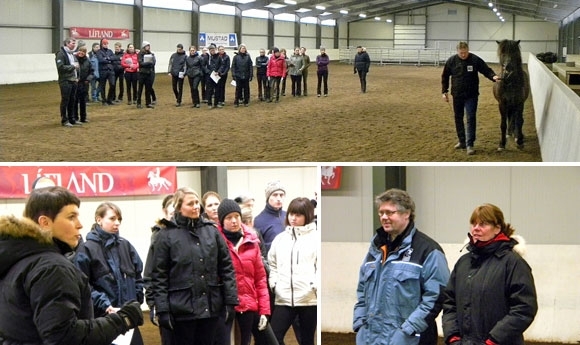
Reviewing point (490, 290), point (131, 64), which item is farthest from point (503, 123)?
point (131, 64)

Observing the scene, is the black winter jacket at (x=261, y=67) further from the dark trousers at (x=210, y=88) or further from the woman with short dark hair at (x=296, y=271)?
the woman with short dark hair at (x=296, y=271)

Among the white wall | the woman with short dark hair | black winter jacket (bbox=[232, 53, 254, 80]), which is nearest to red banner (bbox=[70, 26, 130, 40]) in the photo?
black winter jacket (bbox=[232, 53, 254, 80])

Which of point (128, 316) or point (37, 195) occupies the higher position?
point (37, 195)

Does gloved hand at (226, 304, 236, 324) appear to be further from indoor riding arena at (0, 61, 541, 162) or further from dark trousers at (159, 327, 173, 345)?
indoor riding arena at (0, 61, 541, 162)

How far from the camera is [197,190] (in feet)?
18.3

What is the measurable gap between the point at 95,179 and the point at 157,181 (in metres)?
0.49

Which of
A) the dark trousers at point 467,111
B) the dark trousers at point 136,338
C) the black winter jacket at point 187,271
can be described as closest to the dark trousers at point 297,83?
the dark trousers at point 467,111

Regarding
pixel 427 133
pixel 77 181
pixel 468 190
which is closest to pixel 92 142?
pixel 77 181

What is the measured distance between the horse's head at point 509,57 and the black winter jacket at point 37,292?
525cm

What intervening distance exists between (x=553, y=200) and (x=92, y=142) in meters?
4.95

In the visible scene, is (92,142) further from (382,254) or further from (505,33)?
(505,33)

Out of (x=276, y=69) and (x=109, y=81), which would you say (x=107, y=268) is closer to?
(x=109, y=81)

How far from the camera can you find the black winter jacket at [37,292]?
2.28 metres

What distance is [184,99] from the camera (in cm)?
1280
